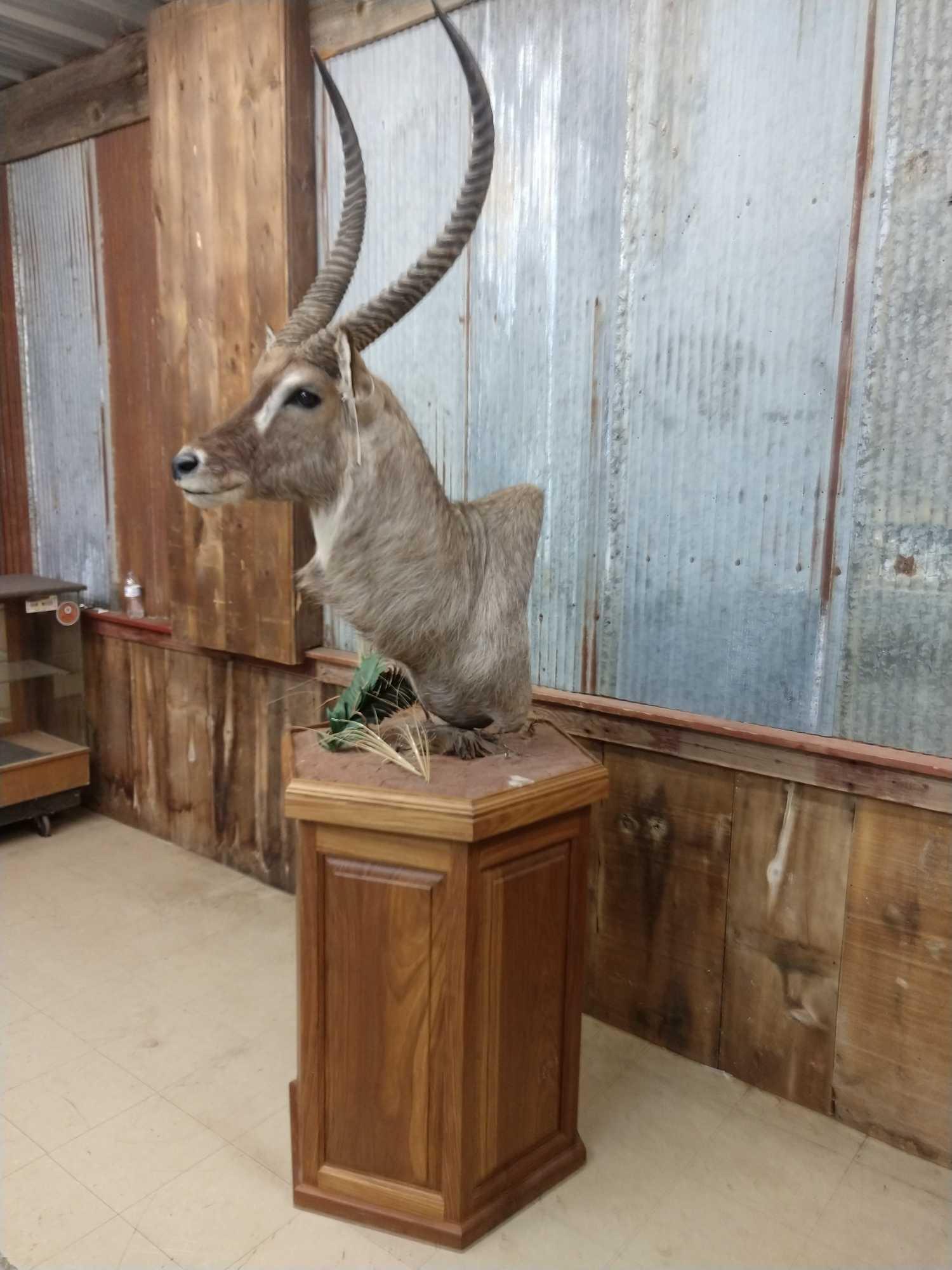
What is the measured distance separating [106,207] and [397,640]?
2845 millimetres

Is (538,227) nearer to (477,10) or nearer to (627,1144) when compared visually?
(477,10)

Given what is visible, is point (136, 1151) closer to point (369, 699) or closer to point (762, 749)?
point (369, 699)

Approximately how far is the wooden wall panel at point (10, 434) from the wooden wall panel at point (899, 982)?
12.6 feet

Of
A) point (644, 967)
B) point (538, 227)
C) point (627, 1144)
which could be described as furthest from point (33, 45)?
point (627, 1144)

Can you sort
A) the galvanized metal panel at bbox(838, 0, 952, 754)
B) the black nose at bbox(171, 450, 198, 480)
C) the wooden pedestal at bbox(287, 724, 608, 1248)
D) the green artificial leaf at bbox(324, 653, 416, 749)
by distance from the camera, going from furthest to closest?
the green artificial leaf at bbox(324, 653, 416, 749)
the galvanized metal panel at bbox(838, 0, 952, 754)
the wooden pedestal at bbox(287, 724, 608, 1248)
the black nose at bbox(171, 450, 198, 480)

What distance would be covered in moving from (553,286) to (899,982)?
1.92 metres

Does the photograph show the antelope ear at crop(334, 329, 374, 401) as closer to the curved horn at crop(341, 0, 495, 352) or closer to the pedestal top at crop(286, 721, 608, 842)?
the curved horn at crop(341, 0, 495, 352)

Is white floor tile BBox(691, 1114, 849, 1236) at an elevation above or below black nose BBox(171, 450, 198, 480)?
below

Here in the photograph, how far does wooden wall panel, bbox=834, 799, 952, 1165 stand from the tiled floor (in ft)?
0.30

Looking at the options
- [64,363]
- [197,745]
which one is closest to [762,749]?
→ [197,745]

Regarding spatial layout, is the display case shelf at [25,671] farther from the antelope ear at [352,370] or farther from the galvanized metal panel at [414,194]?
the antelope ear at [352,370]

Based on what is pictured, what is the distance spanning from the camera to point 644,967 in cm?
236

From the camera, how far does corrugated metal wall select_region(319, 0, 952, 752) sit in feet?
6.07

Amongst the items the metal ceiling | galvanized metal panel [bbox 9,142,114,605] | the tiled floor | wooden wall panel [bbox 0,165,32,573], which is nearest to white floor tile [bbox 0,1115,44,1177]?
the tiled floor
